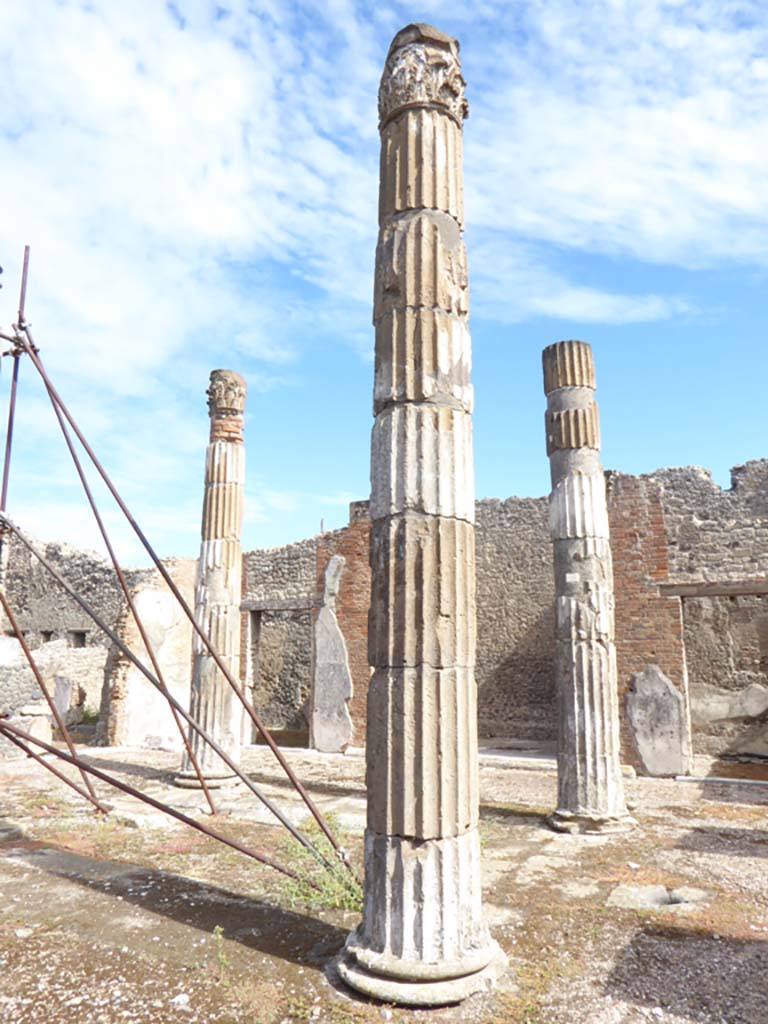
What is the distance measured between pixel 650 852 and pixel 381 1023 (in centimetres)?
378

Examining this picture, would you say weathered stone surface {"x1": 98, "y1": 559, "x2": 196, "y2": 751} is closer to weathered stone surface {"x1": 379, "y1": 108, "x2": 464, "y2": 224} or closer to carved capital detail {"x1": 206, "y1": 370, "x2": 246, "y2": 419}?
carved capital detail {"x1": 206, "y1": 370, "x2": 246, "y2": 419}

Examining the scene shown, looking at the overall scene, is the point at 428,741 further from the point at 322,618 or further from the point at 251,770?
the point at 322,618

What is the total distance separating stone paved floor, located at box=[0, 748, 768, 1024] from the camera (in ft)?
11.1

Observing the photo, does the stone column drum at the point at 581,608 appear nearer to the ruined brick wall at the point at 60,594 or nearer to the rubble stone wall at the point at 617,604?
the rubble stone wall at the point at 617,604

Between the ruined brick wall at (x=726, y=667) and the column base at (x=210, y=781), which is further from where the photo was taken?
the ruined brick wall at (x=726, y=667)

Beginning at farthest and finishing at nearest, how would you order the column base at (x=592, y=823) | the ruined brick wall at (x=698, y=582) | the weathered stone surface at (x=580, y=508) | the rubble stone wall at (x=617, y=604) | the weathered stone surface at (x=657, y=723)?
the rubble stone wall at (x=617, y=604)
the ruined brick wall at (x=698, y=582)
the weathered stone surface at (x=657, y=723)
the weathered stone surface at (x=580, y=508)
the column base at (x=592, y=823)

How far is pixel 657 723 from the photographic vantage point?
428 inches

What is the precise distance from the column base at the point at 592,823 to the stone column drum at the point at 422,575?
3.41m

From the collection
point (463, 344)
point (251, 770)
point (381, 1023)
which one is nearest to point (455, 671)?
point (381, 1023)

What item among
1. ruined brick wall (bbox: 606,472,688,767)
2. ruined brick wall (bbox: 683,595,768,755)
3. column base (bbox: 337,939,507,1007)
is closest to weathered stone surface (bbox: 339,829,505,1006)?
column base (bbox: 337,939,507,1007)

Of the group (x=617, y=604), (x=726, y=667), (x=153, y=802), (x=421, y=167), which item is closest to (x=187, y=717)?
(x=153, y=802)

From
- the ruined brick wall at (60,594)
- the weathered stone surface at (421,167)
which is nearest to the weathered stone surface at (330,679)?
the ruined brick wall at (60,594)

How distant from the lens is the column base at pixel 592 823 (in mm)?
6914

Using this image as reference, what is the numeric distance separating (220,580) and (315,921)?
5.55 metres
